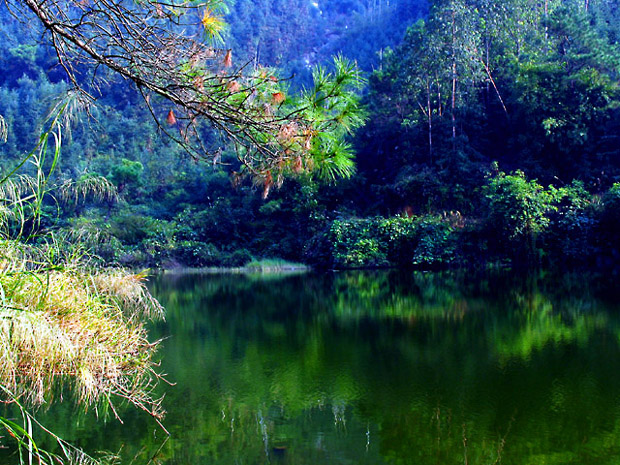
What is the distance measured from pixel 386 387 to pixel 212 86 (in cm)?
307

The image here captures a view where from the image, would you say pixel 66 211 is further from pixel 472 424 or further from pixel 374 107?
pixel 472 424

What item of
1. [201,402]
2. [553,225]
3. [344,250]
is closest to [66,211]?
[344,250]

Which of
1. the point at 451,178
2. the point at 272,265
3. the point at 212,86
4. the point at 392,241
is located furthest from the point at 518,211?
the point at 212,86

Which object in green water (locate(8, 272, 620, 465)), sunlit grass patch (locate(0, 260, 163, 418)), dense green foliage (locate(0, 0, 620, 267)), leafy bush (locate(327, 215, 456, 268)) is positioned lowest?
green water (locate(8, 272, 620, 465))

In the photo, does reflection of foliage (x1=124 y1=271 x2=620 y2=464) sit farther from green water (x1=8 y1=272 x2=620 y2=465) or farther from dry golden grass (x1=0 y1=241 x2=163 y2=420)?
dry golden grass (x1=0 y1=241 x2=163 y2=420)

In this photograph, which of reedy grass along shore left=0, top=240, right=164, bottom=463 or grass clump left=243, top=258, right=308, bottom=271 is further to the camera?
grass clump left=243, top=258, right=308, bottom=271

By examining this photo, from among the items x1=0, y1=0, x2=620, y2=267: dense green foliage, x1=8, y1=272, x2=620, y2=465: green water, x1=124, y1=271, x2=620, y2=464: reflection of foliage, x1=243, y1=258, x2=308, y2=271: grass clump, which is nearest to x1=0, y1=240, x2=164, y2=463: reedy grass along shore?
x1=8, y1=272, x2=620, y2=465: green water

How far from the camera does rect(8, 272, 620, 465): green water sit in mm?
3668

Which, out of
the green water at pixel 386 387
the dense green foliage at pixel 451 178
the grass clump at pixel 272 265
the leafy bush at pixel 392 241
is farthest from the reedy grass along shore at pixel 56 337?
the grass clump at pixel 272 265

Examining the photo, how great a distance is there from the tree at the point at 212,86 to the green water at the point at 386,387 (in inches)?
70.2

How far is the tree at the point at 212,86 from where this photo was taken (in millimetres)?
2809

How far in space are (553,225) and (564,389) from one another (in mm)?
11995

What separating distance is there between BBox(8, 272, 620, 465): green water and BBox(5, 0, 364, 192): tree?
1783 mm

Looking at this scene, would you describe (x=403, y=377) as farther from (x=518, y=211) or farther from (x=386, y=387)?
Result: (x=518, y=211)
